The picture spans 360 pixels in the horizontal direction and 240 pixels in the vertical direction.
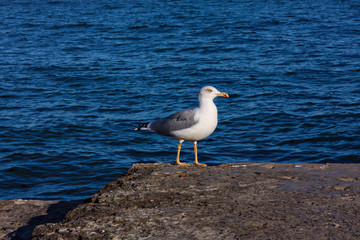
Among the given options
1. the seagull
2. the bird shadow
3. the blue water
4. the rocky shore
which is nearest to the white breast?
the seagull

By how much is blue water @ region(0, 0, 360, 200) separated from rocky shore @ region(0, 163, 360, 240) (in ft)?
11.7

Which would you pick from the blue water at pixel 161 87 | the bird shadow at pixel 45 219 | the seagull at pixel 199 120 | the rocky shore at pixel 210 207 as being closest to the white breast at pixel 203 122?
the seagull at pixel 199 120

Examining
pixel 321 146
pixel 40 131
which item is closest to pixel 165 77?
pixel 40 131

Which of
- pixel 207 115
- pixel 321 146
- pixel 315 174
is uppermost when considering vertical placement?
pixel 207 115

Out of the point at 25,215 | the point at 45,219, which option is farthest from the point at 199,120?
the point at 25,215

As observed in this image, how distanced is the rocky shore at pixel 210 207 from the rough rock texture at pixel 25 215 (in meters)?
0.01

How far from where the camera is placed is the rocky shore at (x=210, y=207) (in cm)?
539

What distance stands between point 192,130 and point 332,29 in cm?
2037

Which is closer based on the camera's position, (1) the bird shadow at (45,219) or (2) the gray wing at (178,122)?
(1) the bird shadow at (45,219)

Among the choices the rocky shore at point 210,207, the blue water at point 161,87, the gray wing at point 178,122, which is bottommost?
the blue water at point 161,87

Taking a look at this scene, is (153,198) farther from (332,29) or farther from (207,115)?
(332,29)

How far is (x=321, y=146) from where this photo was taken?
13.4 metres

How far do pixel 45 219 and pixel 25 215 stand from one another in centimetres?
34

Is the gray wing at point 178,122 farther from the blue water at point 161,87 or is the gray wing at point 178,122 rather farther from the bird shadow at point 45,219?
the blue water at point 161,87
